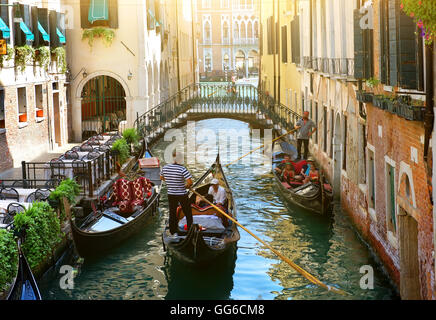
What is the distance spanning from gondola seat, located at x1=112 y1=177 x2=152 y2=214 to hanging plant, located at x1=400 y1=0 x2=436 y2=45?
6008 mm

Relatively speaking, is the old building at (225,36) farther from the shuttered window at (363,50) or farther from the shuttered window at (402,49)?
the shuttered window at (402,49)

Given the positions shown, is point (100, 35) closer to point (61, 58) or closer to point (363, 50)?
point (61, 58)

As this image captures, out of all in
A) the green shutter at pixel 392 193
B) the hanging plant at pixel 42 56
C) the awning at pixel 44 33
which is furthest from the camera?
the hanging plant at pixel 42 56

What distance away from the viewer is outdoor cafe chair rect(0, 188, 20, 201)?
9.37 meters

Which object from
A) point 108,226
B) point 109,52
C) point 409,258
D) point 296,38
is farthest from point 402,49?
point 109,52

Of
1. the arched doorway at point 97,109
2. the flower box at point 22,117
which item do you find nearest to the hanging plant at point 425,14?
the flower box at point 22,117

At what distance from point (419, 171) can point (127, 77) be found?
13.9 m

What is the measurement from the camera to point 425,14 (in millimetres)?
5172

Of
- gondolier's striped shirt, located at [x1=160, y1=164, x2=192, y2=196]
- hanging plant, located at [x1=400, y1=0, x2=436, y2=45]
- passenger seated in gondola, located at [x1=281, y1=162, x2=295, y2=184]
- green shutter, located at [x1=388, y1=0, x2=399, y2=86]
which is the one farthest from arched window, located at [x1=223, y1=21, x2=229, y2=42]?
hanging plant, located at [x1=400, y1=0, x2=436, y2=45]

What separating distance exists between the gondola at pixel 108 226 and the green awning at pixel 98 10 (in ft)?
27.6

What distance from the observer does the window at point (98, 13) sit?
18550mm

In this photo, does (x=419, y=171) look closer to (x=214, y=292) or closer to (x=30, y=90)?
(x=214, y=292)

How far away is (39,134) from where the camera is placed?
15703 millimetres
